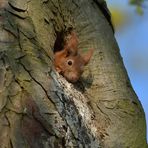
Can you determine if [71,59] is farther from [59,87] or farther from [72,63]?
[59,87]

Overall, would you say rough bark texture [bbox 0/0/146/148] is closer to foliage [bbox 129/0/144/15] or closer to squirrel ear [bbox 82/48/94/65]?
squirrel ear [bbox 82/48/94/65]

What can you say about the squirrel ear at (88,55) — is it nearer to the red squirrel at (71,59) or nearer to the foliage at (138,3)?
the red squirrel at (71,59)

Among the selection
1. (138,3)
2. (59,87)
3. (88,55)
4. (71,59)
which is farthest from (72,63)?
(59,87)

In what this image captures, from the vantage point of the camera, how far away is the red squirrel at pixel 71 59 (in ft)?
6.55

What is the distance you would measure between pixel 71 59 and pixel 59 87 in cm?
53

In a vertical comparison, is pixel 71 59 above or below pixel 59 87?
above

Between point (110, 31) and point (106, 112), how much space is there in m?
0.43

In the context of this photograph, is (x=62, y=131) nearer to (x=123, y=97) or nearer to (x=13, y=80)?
(x=13, y=80)

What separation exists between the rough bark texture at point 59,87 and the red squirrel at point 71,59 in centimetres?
3

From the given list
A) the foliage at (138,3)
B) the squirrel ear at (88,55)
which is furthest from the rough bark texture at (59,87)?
the foliage at (138,3)

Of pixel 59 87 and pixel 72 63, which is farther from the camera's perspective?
pixel 72 63

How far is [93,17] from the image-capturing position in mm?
2156

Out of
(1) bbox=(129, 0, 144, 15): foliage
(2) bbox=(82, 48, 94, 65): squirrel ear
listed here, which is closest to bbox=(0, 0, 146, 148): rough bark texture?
(2) bbox=(82, 48, 94, 65): squirrel ear

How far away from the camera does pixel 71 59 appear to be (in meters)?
2.20
